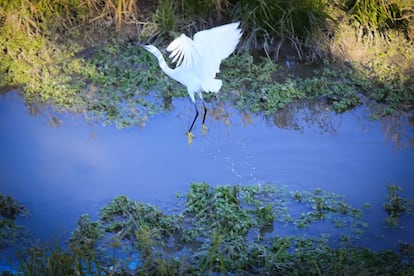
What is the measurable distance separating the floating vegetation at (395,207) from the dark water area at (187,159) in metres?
0.04

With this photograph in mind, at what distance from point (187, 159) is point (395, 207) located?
138 cm

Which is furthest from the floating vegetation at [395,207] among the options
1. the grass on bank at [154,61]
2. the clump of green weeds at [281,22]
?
the clump of green weeds at [281,22]

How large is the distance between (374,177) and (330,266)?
1.14m

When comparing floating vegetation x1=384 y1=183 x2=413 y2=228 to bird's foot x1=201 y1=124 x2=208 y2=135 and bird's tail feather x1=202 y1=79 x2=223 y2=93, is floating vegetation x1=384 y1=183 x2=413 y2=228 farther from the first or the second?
bird's foot x1=201 y1=124 x2=208 y2=135

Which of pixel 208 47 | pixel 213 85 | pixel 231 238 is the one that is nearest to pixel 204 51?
pixel 208 47

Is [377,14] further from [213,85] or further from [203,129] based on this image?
[213,85]

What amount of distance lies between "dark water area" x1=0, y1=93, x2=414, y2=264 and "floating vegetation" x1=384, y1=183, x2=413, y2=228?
0.04m

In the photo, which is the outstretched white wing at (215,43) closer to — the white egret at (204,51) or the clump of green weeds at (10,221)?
the white egret at (204,51)

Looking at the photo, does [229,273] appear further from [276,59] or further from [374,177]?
[276,59]

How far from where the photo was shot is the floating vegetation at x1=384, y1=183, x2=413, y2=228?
155 inches

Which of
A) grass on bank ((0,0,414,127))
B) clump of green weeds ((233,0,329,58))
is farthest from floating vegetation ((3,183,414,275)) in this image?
clump of green weeds ((233,0,329,58))

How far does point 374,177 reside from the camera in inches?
173

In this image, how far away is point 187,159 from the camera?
4.52 meters

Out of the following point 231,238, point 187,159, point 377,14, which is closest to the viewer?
point 231,238
